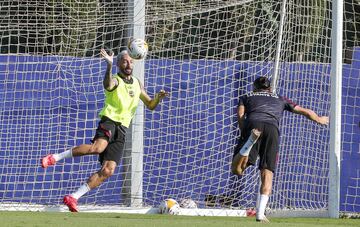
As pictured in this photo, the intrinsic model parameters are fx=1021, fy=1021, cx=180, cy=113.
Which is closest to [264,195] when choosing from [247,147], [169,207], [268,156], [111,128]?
[268,156]

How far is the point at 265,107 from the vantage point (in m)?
11.8

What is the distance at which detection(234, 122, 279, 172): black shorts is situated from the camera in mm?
11594

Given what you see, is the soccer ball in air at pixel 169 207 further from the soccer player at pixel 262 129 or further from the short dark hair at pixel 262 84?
the short dark hair at pixel 262 84

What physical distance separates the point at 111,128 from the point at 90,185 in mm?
729

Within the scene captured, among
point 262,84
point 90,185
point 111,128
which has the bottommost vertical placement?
point 90,185

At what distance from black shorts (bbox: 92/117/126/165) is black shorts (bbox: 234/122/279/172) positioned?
1.49 metres

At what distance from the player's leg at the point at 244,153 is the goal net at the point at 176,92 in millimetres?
2130

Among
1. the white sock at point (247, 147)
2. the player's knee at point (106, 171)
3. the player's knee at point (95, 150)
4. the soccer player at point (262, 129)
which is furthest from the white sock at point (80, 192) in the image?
the white sock at point (247, 147)

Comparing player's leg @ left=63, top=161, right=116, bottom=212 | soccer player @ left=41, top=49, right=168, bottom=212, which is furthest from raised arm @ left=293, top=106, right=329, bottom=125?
player's leg @ left=63, top=161, right=116, bottom=212

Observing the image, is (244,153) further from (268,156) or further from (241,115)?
(241,115)

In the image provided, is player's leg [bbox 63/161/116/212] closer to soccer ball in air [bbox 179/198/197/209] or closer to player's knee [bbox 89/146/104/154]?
player's knee [bbox 89/146/104/154]

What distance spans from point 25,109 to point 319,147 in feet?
13.6

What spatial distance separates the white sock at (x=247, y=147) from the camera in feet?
37.8

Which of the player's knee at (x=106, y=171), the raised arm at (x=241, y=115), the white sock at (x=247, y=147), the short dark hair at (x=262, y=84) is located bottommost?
the player's knee at (x=106, y=171)
